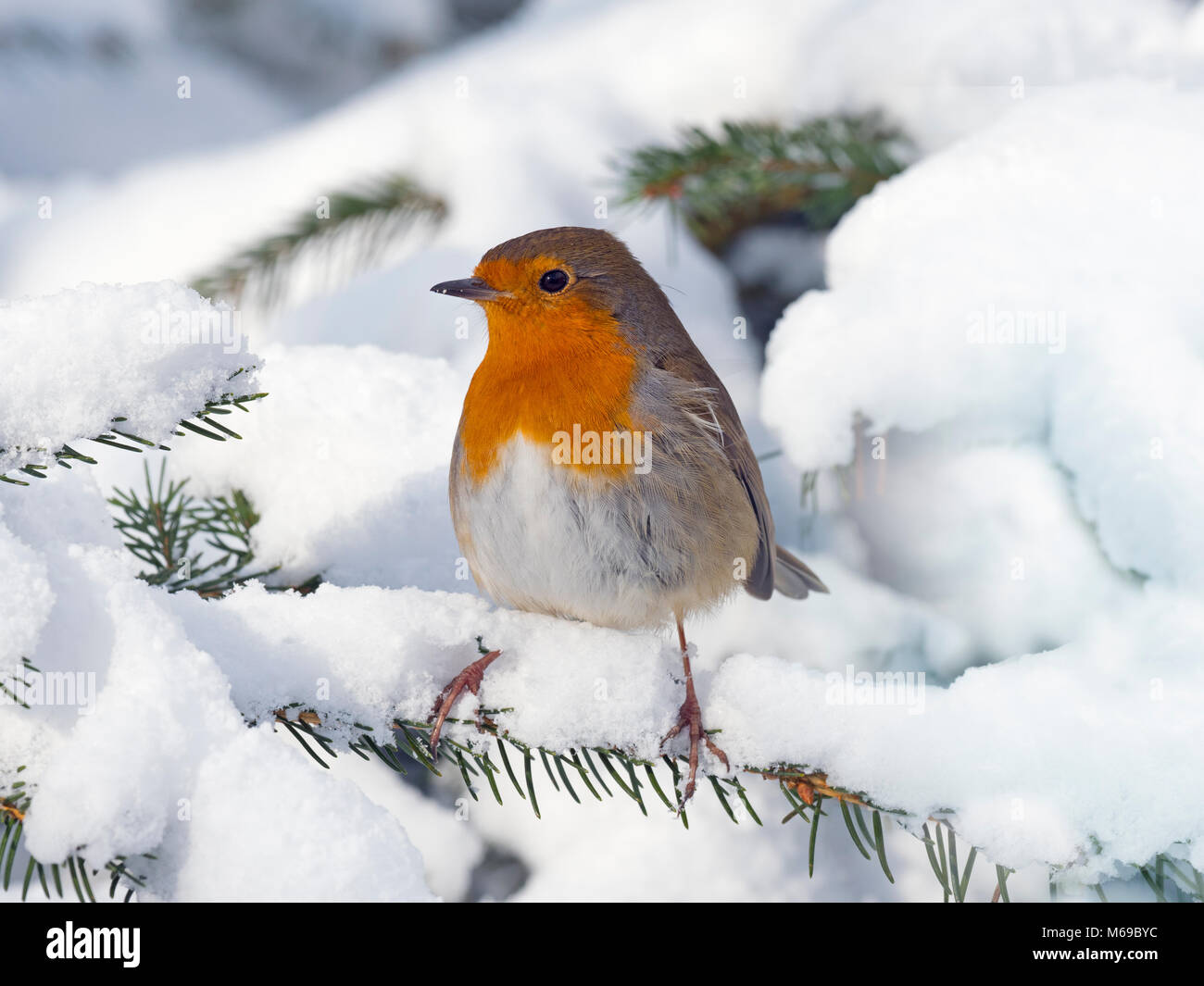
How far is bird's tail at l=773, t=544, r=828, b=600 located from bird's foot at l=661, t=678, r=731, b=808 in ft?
2.54

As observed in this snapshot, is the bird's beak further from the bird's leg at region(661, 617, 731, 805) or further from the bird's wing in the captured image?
the bird's leg at region(661, 617, 731, 805)

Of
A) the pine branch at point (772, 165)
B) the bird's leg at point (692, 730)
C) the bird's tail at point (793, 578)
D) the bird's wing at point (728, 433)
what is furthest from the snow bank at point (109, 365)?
the pine branch at point (772, 165)

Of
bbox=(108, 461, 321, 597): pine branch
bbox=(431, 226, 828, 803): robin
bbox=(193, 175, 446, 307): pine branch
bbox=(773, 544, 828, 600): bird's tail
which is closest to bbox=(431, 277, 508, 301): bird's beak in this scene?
bbox=(431, 226, 828, 803): robin

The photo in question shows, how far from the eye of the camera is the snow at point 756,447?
108 centimetres

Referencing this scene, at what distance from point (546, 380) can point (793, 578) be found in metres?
0.86

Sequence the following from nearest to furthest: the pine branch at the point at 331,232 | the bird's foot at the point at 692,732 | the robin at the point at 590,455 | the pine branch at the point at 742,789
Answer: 1. the pine branch at the point at 742,789
2. the bird's foot at the point at 692,732
3. the robin at the point at 590,455
4. the pine branch at the point at 331,232

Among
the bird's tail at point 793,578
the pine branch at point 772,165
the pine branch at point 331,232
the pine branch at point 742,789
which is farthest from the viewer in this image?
the pine branch at point 331,232

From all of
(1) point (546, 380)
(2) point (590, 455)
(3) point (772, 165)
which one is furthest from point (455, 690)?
(3) point (772, 165)

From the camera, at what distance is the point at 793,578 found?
7.38 ft

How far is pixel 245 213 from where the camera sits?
3.50 metres

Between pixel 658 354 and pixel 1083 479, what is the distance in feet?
3.01

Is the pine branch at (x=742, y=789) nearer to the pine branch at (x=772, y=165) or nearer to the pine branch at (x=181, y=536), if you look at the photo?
the pine branch at (x=181, y=536)
